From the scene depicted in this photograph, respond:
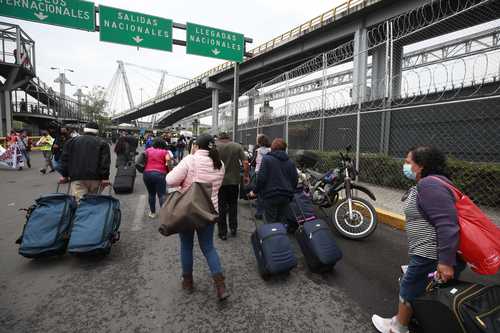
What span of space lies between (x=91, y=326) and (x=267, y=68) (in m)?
27.0

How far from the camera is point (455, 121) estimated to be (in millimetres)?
6449

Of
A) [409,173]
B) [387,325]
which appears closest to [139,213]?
[387,325]

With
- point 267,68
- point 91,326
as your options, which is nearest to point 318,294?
point 91,326

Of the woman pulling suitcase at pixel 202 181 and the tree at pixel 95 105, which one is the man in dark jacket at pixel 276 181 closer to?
the woman pulling suitcase at pixel 202 181

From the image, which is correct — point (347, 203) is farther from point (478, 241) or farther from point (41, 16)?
point (41, 16)

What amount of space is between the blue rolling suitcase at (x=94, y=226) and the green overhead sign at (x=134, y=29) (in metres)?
9.58

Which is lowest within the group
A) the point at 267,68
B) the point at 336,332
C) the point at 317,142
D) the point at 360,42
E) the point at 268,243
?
the point at 336,332

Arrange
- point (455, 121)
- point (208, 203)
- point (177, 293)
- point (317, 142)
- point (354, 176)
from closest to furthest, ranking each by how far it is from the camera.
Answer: point (208, 203)
point (177, 293)
point (354, 176)
point (455, 121)
point (317, 142)

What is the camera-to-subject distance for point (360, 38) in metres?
15.6

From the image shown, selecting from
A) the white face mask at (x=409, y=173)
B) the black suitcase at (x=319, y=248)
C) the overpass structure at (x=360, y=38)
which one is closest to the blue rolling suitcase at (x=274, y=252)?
the black suitcase at (x=319, y=248)

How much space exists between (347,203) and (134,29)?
11.2m

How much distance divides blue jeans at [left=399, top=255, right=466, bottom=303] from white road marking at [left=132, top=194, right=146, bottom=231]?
3.96m

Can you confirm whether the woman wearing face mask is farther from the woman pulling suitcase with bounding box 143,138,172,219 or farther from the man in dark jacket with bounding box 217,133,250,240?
the woman pulling suitcase with bounding box 143,138,172,219

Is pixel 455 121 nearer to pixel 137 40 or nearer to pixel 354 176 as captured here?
pixel 354 176
